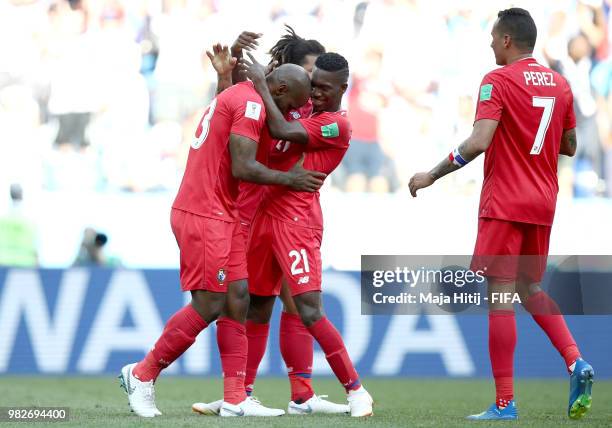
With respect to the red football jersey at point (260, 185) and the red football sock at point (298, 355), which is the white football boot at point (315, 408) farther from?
the red football jersey at point (260, 185)

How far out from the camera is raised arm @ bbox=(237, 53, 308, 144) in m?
5.87

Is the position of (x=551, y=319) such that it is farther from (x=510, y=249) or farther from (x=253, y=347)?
(x=253, y=347)

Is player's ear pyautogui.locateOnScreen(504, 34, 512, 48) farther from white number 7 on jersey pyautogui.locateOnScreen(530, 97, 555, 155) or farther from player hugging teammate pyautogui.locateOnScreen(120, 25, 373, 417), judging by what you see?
player hugging teammate pyautogui.locateOnScreen(120, 25, 373, 417)

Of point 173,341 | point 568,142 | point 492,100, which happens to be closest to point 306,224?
point 173,341

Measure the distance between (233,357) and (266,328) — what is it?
0.63 metres

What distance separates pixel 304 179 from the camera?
595 cm

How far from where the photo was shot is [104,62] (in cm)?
1362

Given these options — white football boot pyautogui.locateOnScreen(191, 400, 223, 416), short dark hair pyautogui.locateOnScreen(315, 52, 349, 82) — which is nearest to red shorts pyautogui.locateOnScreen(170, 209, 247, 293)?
white football boot pyautogui.locateOnScreen(191, 400, 223, 416)

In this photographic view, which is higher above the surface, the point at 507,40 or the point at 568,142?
the point at 507,40

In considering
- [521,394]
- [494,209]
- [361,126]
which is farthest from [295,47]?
[361,126]

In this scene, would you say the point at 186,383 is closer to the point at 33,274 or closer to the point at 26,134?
the point at 33,274

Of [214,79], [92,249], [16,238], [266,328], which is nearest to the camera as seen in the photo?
[266,328]

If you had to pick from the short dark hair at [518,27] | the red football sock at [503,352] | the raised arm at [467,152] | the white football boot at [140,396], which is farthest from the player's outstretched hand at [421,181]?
the white football boot at [140,396]

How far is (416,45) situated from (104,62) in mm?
4074
